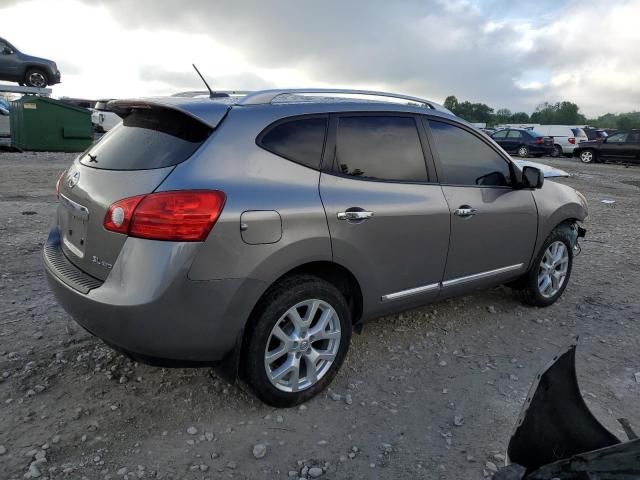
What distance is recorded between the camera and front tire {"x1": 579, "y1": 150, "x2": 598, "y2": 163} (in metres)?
24.5

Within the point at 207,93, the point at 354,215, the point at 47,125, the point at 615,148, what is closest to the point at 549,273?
the point at 354,215

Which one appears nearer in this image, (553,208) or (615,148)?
(553,208)

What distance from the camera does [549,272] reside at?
4699mm

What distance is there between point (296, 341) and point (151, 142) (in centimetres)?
133

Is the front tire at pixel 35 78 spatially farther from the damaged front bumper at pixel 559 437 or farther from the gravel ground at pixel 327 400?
the damaged front bumper at pixel 559 437

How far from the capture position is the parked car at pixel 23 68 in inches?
760

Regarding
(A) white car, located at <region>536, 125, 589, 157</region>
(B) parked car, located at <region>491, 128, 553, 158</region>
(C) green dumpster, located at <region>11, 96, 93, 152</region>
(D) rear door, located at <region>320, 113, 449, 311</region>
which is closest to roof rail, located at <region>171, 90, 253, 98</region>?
(D) rear door, located at <region>320, 113, 449, 311</region>

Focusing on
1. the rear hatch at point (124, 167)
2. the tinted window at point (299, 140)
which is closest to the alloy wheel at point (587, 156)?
the tinted window at point (299, 140)

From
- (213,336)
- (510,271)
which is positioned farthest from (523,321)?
(213,336)

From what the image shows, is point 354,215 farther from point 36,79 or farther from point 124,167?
point 36,79

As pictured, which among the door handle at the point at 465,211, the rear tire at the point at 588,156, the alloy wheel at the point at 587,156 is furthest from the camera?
the alloy wheel at the point at 587,156

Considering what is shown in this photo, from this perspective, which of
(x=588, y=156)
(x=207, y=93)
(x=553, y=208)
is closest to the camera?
(x=207, y=93)

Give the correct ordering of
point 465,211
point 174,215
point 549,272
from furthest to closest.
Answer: point 549,272
point 465,211
point 174,215

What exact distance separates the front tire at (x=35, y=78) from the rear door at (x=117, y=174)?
20.0m
